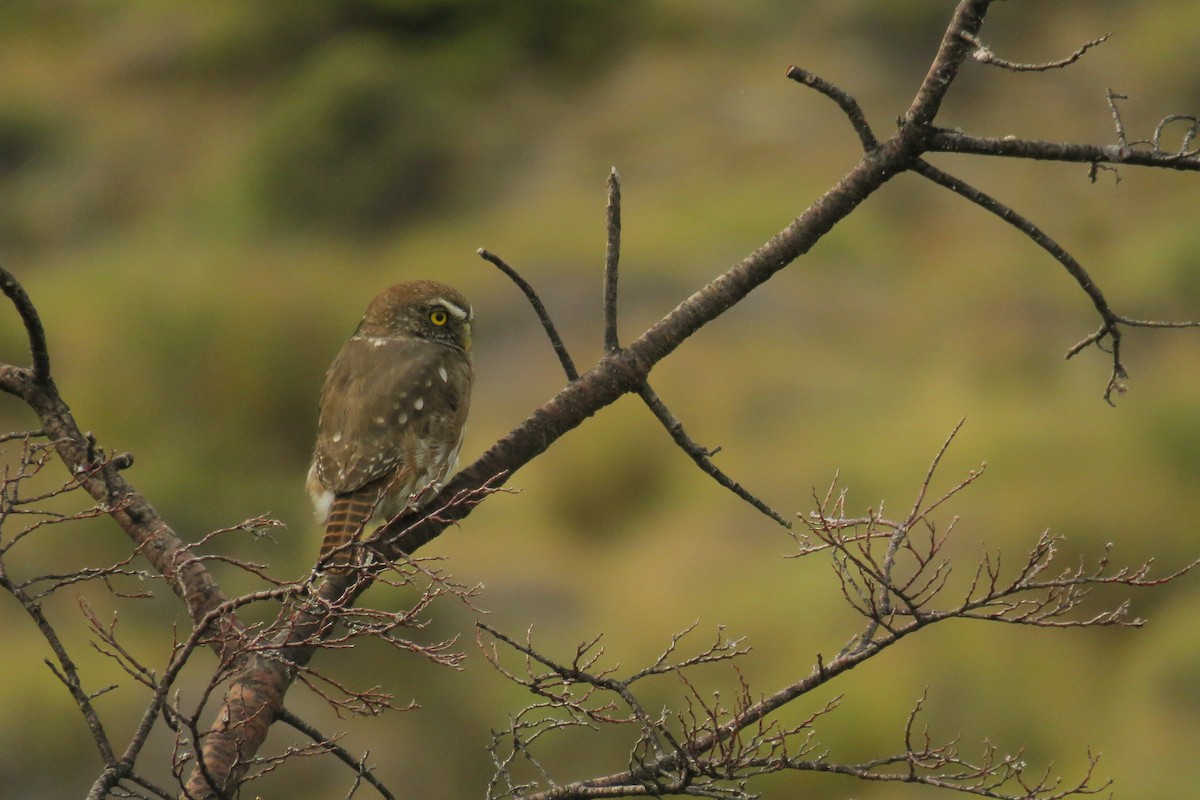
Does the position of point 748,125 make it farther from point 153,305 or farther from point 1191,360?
point 153,305

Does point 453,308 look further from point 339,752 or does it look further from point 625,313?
point 625,313

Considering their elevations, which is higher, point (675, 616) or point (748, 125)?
point (748, 125)

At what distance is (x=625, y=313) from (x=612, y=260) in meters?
10.8

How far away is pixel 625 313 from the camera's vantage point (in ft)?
46.7

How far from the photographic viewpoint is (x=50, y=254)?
768 inches

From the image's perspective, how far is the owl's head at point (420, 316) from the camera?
17.4 ft

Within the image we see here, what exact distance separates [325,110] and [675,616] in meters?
9.90

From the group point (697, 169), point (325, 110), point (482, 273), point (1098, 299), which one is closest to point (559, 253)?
point (482, 273)

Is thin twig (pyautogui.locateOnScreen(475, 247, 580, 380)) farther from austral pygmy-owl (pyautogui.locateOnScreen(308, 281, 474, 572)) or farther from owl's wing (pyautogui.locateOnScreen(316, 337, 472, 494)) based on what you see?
owl's wing (pyautogui.locateOnScreen(316, 337, 472, 494))

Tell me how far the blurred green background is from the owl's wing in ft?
15.9

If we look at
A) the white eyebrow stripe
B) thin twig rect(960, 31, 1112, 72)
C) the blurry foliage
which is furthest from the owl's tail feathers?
the blurry foliage

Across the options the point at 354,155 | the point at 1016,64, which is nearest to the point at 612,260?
the point at 1016,64

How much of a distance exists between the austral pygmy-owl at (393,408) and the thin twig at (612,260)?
136cm

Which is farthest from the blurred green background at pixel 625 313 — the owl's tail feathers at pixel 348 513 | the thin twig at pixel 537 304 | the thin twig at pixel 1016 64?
Answer: the thin twig at pixel 1016 64
